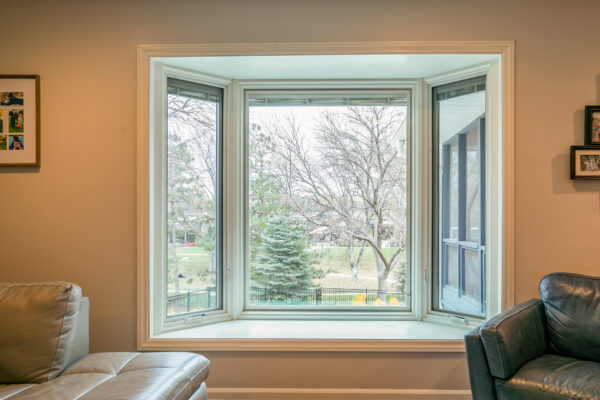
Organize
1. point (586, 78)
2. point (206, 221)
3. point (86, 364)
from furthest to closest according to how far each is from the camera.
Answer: point (206, 221) < point (586, 78) < point (86, 364)

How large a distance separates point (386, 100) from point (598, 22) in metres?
1.23

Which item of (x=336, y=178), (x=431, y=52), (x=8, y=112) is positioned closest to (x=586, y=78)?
(x=431, y=52)

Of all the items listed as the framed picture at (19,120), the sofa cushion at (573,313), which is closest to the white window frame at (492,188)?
the sofa cushion at (573,313)

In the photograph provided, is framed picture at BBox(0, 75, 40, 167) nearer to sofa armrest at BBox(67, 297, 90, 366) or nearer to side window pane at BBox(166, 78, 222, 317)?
side window pane at BBox(166, 78, 222, 317)

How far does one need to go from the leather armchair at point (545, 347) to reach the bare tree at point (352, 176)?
928 mm

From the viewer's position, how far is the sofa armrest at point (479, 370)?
1.71 metres

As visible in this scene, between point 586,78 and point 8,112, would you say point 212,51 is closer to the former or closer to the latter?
point 8,112

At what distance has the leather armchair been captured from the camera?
63.2 inches

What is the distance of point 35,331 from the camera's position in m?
1.63

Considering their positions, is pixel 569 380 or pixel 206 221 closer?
pixel 569 380

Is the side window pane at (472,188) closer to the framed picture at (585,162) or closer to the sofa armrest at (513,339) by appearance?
the framed picture at (585,162)

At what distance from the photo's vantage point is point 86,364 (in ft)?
5.72

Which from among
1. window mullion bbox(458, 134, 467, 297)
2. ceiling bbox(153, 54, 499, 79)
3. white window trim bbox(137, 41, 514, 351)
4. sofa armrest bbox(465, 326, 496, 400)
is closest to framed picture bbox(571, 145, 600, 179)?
white window trim bbox(137, 41, 514, 351)

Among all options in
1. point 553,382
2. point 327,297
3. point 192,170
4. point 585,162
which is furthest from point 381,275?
point 192,170
